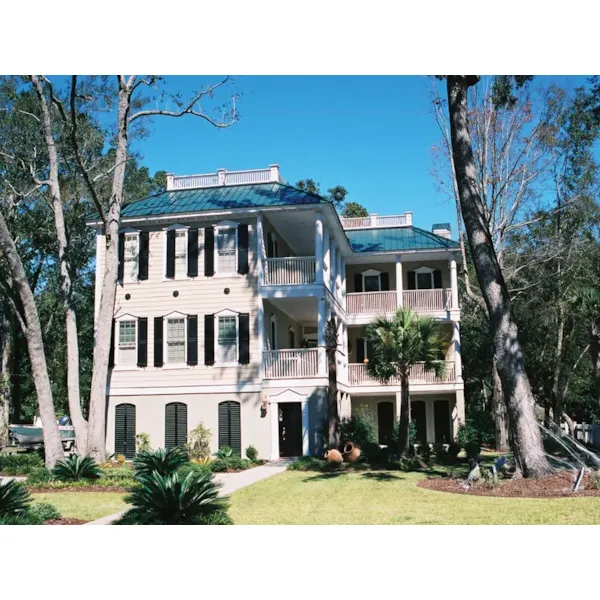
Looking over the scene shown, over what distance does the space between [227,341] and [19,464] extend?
634 centimetres

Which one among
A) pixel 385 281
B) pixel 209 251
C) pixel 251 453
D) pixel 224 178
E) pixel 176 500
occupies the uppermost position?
pixel 224 178

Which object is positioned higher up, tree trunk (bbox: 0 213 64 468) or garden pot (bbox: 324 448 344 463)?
tree trunk (bbox: 0 213 64 468)

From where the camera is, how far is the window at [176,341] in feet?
64.1

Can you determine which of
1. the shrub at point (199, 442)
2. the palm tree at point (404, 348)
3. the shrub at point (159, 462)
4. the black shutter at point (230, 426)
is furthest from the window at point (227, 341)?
the shrub at point (159, 462)

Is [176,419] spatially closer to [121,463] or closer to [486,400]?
[121,463]

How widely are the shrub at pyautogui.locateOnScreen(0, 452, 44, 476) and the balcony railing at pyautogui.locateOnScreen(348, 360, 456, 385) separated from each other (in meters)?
11.3

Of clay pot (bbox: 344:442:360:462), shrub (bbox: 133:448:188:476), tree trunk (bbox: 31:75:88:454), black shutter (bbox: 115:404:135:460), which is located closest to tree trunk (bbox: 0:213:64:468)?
tree trunk (bbox: 31:75:88:454)

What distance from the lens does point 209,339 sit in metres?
19.4

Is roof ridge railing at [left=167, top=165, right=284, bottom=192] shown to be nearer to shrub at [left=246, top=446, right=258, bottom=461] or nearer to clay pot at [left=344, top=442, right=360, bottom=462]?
shrub at [left=246, top=446, right=258, bottom=461]

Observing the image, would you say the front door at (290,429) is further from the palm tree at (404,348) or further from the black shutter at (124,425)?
the black shutter at (124,425)

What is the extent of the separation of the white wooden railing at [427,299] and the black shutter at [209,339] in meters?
8.12

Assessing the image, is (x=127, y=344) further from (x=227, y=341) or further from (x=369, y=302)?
(x=369, y=302)

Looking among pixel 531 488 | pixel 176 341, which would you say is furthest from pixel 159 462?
pixel 176 341

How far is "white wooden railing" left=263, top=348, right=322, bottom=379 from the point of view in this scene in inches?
751
